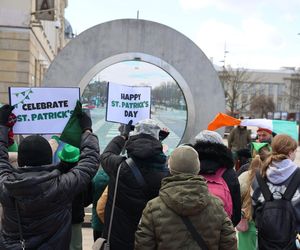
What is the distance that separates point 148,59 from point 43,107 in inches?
110

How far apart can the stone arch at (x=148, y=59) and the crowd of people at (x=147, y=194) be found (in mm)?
2522

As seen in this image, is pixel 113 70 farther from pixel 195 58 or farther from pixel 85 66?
pixel 195 58

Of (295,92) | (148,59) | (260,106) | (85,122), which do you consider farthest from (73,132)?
(260,106)

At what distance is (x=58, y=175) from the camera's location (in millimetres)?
2740

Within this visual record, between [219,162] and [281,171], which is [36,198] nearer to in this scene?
[219,162]

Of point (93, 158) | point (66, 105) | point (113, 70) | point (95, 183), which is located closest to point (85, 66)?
point (113, 70)

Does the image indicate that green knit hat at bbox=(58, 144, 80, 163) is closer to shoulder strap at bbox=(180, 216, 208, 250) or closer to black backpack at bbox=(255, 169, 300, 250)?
shoulder strap at bbox=(180, 216, 208, 250)

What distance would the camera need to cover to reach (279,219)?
3.52m

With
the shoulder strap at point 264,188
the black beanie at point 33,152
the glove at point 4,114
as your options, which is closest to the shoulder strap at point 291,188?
the shoulder strap at point 264,188

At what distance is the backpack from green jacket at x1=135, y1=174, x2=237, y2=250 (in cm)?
55

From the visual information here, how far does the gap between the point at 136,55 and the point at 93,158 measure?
3756 mm

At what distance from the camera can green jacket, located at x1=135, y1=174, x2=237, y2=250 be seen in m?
2.49

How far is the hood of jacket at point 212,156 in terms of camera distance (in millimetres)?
3240

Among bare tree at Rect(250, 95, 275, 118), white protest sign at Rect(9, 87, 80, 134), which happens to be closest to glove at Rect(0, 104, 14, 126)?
white protest sign at Rect(9, 87, 80, 134)
